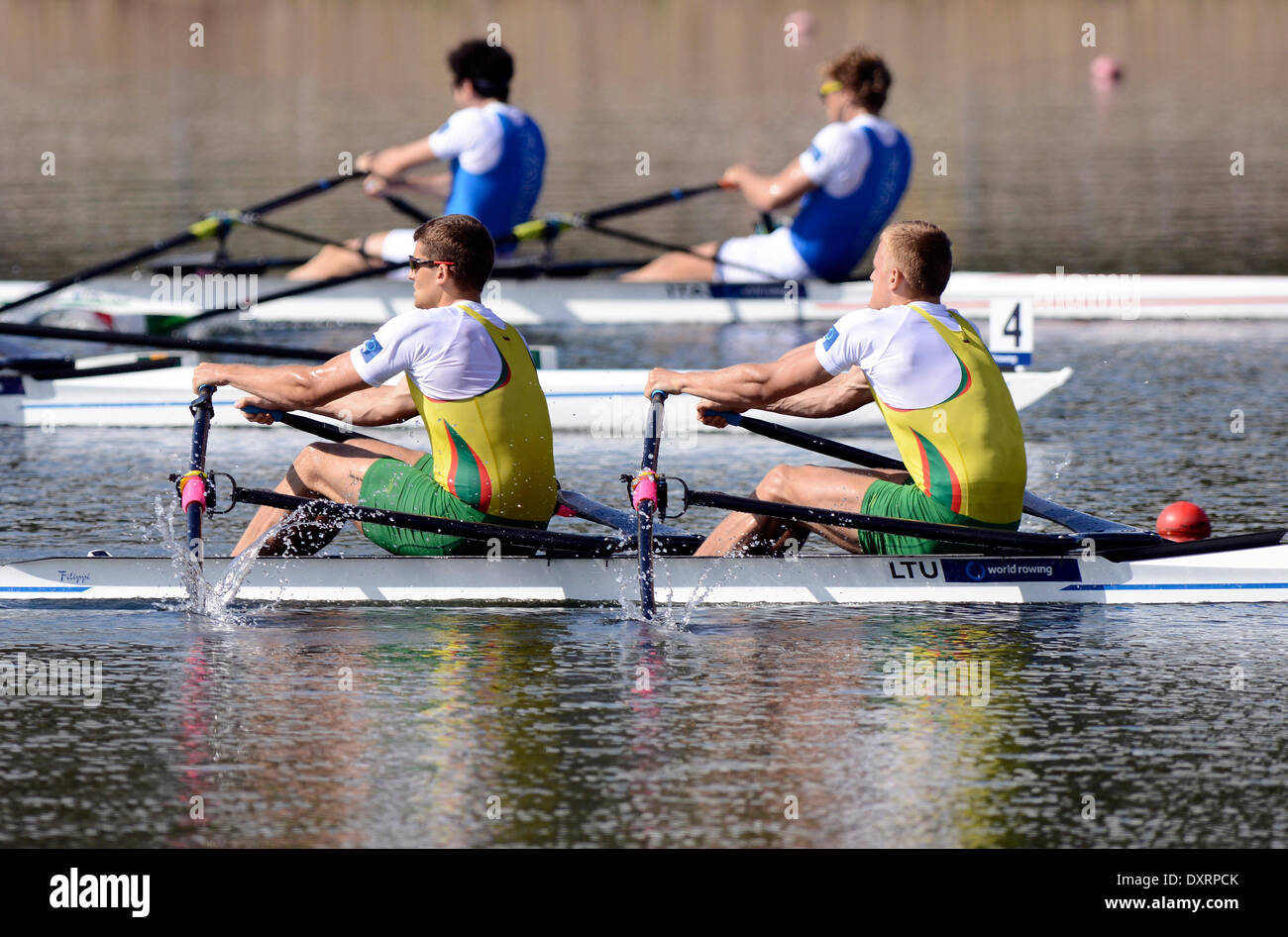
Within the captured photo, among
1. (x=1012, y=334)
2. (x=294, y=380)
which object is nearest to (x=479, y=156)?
(x=1012, y=334)

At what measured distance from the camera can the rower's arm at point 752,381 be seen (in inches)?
295

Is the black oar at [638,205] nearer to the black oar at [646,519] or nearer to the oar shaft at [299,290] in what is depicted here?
the oar shaft at [299,290]

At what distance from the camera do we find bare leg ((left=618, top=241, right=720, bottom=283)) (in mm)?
15281

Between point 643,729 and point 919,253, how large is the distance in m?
1.99

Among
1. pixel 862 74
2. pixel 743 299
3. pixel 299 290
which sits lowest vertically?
pixel 743 299

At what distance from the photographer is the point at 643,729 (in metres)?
6.35

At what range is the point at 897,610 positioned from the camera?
7719mm

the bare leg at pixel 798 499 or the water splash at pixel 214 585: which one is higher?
the bare leg at pixel 798 499

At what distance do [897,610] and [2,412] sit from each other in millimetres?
6026

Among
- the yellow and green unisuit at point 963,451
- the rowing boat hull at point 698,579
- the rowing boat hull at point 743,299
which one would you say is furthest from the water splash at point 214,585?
the rowing boat hull at point 743,299

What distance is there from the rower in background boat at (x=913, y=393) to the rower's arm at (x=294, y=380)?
104 cm

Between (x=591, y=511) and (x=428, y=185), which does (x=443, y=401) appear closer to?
(x=591, y=511)
